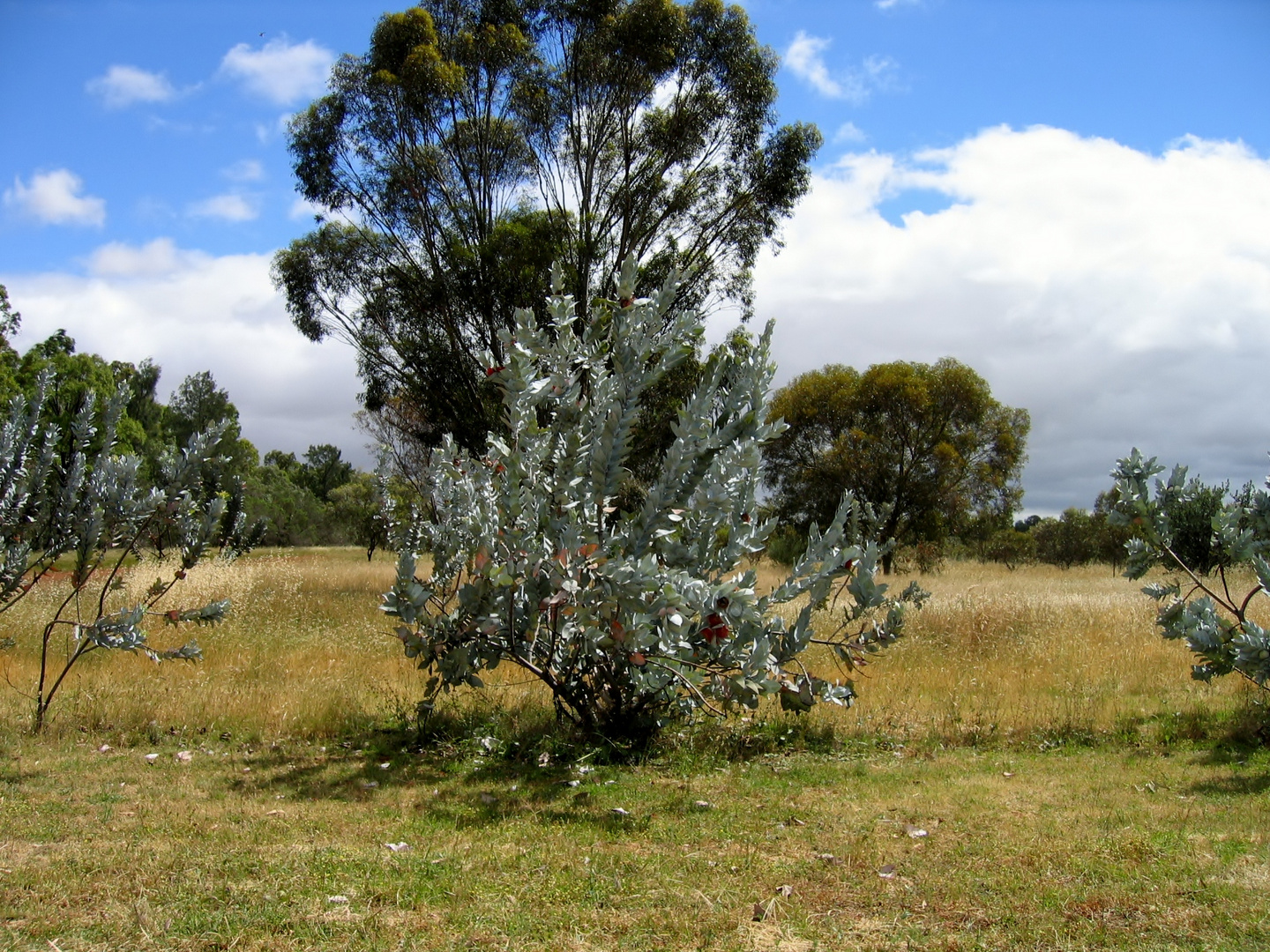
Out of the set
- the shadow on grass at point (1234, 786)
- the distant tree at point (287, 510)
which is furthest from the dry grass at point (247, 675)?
the distant tree at point (287, 510)

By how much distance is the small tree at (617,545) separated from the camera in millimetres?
5152

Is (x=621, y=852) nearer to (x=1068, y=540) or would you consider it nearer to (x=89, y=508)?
(x=89, y=508)

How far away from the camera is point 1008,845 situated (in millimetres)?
4668

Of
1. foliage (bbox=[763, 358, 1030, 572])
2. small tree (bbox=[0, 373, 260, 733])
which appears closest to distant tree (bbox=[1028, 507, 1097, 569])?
foliage (bbox=[763, 358, 1030, 572])

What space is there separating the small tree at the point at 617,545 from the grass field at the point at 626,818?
735mm

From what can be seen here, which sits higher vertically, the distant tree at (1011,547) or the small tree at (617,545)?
the small tree at (617,545)

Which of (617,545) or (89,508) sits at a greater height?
(89,508)

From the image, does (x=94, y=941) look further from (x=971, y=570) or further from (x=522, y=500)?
(x=971, y=570)

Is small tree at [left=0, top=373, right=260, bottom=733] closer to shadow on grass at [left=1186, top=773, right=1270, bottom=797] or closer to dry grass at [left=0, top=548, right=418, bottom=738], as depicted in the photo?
dry grass at [left=0, top=548, right=418, bottom=738]

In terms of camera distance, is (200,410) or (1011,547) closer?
(1011,547)

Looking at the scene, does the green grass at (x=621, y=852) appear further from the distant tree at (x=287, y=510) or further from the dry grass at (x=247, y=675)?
the distant tree at (x=287, y=510)

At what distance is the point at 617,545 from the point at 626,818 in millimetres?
1532

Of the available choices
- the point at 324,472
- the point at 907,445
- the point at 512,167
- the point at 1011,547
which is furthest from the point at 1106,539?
the point at 324,472

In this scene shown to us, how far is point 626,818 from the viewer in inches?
199
